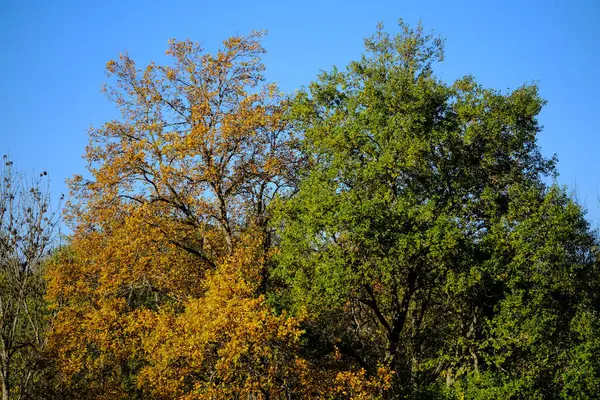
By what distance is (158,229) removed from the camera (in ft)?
76.8

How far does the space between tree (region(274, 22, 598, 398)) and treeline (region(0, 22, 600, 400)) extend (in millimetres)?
92

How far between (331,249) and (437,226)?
3.78 m

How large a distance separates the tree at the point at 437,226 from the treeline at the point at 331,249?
92 millimetres

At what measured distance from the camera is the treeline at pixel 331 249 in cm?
1892

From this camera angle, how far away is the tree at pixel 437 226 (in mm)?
20406

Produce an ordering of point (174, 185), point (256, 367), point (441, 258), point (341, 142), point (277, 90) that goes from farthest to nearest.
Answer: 1. point (277, 90)
2. point (174, 185)
3. point (341, 142)
4. point (441, 258)
5. point (256, 367)

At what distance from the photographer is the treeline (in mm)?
18922

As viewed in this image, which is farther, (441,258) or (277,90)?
(277,90)

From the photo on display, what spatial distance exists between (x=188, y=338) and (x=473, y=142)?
43.8ft

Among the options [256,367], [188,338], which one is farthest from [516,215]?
[188,338]

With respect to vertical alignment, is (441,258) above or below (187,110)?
below

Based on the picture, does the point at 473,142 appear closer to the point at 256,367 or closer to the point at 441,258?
the point at 441,258

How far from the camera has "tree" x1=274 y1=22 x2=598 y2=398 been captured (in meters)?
20.4

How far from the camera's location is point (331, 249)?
20.7m
